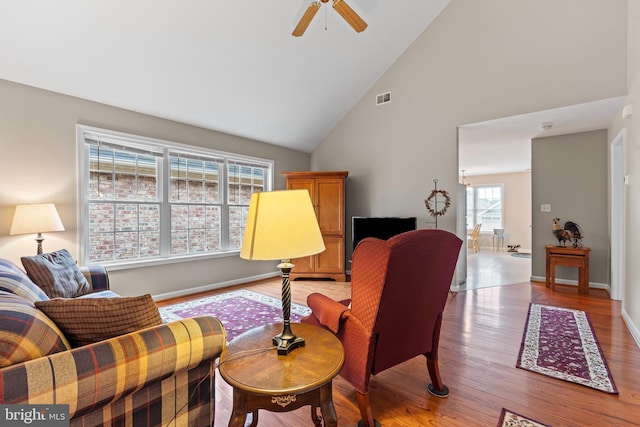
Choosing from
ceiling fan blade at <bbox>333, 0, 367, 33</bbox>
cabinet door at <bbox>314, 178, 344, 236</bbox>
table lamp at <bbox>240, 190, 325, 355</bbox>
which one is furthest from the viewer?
cabinet door at <bbox>314, 178, 344, 236</bbox>

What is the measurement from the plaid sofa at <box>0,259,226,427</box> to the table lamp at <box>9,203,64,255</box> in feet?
8.10

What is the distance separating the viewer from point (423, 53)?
459 centimetres

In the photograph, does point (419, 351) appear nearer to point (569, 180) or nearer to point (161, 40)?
point (161, 40)

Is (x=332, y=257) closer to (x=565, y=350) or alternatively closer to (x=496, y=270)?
(x=565, y=350)

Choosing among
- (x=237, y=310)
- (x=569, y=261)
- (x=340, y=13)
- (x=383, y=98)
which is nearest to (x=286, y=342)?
(x=237, y=310)

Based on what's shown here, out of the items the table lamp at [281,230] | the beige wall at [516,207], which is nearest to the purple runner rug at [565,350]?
the table lamp at [281,230]

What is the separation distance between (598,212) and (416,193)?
9.08 ft

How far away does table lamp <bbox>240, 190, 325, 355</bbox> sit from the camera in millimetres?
1184

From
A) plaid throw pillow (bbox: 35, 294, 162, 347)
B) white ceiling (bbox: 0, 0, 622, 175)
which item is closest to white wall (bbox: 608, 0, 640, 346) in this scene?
white ceiling (bbox: 0, 0, 622, 175)

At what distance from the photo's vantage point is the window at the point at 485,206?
9328 millimetres

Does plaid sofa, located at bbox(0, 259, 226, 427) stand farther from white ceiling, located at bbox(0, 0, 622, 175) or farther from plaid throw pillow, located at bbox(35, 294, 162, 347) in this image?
white ceiling, located at bbox(0, 0, 622, 175)

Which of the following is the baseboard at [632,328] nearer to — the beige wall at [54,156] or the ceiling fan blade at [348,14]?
the ceiling fan blade at [348,14]

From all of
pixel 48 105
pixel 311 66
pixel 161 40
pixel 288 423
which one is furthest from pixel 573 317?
pixel 48 105

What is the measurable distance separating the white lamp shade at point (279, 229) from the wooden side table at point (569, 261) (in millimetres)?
4827
